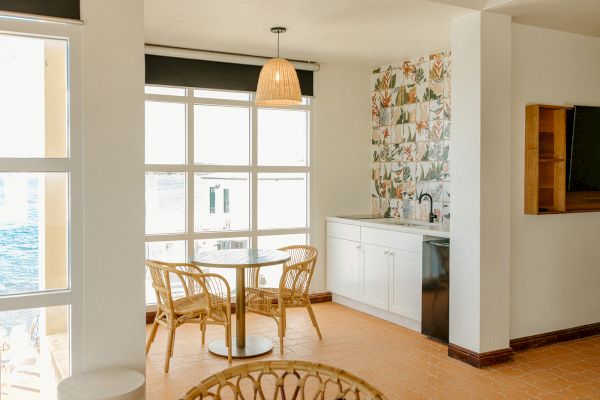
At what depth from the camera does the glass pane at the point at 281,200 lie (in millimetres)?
5961

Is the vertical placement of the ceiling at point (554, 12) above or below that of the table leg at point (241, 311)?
above

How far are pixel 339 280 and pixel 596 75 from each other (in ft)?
10.2

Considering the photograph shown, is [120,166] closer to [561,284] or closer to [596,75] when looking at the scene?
[561,284]

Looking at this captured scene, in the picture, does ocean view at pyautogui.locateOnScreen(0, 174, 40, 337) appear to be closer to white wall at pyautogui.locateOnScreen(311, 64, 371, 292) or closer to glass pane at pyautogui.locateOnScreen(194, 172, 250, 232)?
glass pane at pyautogui.locateOnScreen(194, 172, 250, 232)

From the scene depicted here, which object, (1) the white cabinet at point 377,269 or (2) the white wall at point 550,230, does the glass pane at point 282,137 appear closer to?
(1) the white cabinet at point 377,269

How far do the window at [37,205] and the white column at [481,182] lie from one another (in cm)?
275

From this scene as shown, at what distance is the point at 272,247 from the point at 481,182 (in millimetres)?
2617

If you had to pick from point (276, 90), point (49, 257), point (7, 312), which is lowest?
point (7, 312)

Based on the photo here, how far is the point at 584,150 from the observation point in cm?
475

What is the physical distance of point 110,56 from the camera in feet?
8.86

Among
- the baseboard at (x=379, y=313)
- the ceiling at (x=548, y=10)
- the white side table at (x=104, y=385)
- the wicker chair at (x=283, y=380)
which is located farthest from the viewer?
the baseboard at (x=379, y=313)

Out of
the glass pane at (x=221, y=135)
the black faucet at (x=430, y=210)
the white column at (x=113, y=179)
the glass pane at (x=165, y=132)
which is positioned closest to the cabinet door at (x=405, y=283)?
the black faucet at (x=430, y=210)

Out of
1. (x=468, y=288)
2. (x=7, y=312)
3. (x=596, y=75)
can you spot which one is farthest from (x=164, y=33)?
(x=596, y=75)

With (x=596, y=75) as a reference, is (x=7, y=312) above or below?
below
